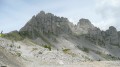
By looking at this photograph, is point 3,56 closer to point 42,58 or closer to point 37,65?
point 37,65

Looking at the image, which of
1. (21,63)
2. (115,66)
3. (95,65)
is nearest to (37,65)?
(21,63)

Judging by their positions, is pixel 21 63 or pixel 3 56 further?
pixel 21 63

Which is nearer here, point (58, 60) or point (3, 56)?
point (3, 56)

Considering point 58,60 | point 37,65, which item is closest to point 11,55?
point 37,65

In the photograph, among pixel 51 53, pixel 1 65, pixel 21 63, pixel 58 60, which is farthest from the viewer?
pixel 51 53

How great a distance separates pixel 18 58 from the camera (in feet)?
224

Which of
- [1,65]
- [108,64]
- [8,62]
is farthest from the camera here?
[108,64]

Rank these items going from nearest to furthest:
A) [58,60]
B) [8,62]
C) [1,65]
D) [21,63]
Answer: [1,65] < [8,62] < [21,63] < [58,60]

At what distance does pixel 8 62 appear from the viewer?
5819cm

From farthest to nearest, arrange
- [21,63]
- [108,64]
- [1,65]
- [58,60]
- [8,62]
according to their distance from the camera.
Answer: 1. [58,60]
2. [108,64]
3. [21,63]
4. [8,62]
5. [1,65]

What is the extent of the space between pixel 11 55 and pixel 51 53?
1555cm

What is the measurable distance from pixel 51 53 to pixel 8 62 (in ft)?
78.2

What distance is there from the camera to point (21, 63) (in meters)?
64.6

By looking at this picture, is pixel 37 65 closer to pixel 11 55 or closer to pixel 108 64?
pixel 11 55
